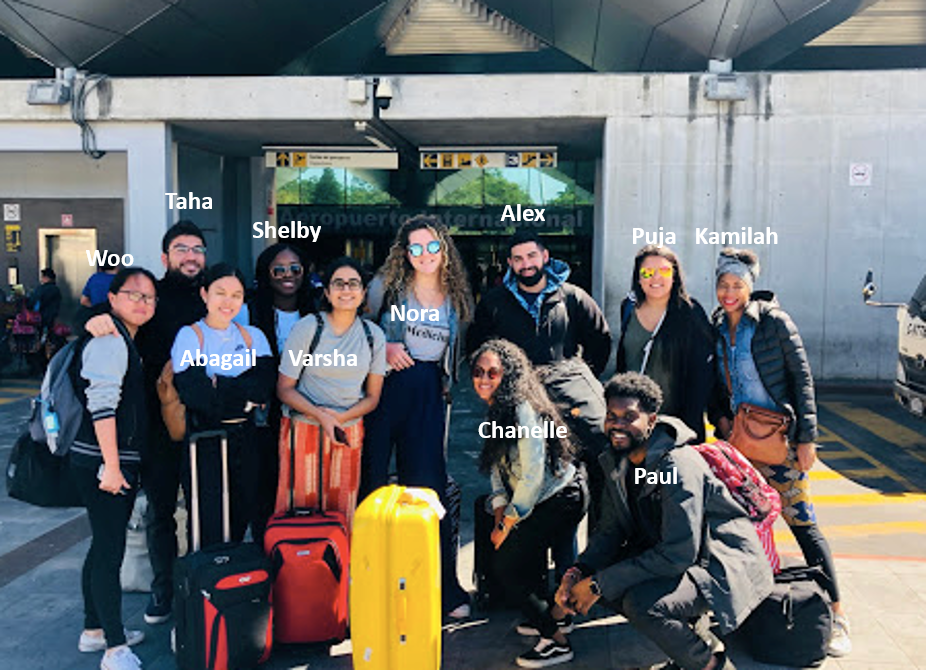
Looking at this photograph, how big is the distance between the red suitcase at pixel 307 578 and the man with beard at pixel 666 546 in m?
1.06

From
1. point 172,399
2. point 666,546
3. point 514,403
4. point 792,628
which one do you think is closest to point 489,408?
point 514,403

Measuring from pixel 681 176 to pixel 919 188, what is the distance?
10.7ft

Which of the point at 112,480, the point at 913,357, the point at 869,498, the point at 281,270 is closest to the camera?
the point at 112,480

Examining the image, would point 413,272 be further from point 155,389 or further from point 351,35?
point 351,35

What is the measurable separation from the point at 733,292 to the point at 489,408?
1.41 meters

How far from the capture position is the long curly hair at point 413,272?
4535 mm

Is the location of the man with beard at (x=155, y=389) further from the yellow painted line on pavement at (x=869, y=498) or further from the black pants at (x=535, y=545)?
the yellow painted line on pavement at (x=869, y=498)

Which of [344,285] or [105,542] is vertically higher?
[344,285]

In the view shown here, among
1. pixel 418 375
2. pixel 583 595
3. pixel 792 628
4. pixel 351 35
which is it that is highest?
pixel 351 35

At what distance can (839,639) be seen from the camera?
4039mm

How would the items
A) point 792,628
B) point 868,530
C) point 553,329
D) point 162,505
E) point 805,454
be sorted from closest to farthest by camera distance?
point 792,628 < point 805,454 < point 162,505 < point 553,329 < point 868,530

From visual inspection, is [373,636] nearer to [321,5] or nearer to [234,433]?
[234,433]

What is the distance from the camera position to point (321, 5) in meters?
16.8

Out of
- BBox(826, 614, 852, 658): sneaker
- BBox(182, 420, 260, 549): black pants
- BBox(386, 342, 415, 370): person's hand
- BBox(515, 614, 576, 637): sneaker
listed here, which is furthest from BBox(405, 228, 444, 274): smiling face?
BBox(826, 614, 852, 658): sneaker
